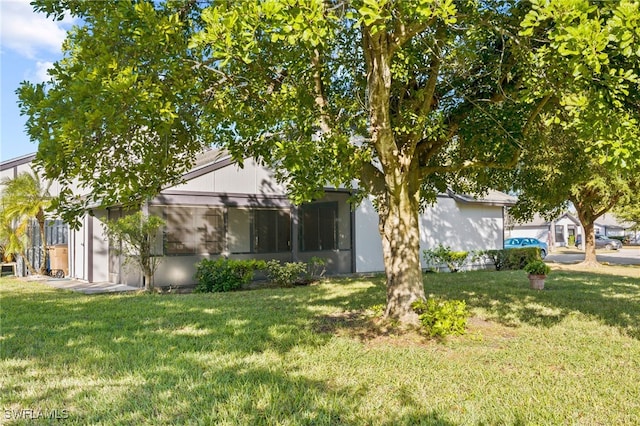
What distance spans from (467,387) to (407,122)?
4073mm

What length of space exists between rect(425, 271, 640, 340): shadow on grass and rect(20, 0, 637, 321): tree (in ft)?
8.77

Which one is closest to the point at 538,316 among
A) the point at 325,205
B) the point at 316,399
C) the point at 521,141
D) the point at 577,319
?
the point at 577,319

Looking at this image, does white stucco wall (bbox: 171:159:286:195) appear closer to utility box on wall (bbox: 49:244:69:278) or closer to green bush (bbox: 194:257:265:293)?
green bush (bbox: 194:257:265:293)

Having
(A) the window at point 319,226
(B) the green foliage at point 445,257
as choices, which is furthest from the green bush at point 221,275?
(B) the green foliage at point 445,257

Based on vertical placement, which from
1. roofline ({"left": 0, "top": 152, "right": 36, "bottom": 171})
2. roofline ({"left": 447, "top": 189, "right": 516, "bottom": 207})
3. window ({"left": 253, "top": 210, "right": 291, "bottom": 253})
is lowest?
window ({"left": 253, "top": 210, "right": 291, "bottom": 253})

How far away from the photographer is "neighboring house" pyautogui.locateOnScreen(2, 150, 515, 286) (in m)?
13.6

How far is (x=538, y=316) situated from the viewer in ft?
27.6

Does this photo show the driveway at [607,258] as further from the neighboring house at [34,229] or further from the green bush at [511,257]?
the neighboring house at [34,229]

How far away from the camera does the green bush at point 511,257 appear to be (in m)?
19.4

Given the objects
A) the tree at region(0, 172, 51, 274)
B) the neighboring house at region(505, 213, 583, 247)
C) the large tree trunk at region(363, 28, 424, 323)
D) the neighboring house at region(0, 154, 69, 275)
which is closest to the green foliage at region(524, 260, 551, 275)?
the large tree trunk at region(363, 28, 424, 323)

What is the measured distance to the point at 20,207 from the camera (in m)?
15.1

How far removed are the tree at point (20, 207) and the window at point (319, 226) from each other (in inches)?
336

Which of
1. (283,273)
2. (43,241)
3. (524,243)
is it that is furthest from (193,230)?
(524,243)

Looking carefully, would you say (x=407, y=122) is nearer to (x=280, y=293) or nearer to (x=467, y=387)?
(x=467, y=387)
